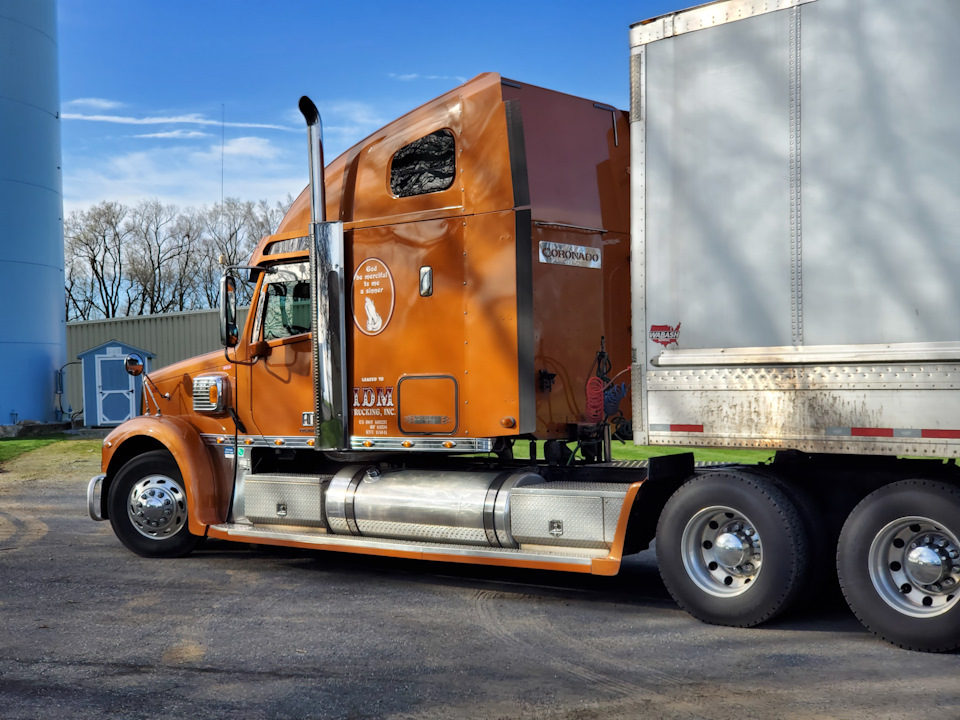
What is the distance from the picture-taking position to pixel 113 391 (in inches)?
977

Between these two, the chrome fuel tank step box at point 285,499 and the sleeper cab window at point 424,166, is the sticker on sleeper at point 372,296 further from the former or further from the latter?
the chrome fuel tank step box at point 285,499

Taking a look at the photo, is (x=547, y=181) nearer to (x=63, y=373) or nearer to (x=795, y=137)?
(x=795, y=137)

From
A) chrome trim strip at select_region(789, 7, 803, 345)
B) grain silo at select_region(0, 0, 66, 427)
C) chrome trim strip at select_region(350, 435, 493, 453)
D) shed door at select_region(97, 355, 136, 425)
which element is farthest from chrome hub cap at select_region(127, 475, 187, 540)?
grain silo at select_region(0, 0, 66, 427)

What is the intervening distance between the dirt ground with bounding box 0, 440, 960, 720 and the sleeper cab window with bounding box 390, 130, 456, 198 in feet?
10.1

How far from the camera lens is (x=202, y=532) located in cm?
848

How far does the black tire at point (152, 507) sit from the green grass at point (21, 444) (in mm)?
10854

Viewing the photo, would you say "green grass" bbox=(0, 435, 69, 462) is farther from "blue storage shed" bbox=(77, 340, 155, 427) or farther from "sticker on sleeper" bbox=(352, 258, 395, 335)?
"sticker on sleeper" bbox=(352, 258, 395, 335)

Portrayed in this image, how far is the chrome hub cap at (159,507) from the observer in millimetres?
8742

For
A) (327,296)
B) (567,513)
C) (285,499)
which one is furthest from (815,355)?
(285,499)

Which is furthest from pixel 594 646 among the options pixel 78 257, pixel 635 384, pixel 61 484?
pixel 78 257

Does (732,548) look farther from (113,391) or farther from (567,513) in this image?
(113,391)

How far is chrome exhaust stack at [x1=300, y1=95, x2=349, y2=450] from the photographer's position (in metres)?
7.88

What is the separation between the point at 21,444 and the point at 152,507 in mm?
13688

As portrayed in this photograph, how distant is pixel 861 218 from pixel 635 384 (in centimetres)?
170
